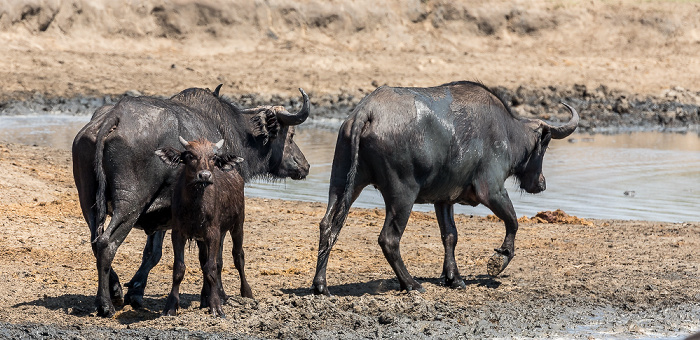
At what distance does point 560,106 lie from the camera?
28.9 metres

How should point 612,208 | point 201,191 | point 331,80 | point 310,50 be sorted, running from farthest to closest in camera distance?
point 310,50, point 331,80, point 612,208, point 201,191

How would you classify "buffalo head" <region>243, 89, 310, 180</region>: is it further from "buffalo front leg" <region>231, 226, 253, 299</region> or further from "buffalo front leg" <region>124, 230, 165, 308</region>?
"buffalo front leg" <region>231, 226, 253, 299</region>

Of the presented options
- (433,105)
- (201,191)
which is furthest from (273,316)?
(433,105)

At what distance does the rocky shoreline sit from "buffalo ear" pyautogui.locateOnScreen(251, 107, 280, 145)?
666 inches

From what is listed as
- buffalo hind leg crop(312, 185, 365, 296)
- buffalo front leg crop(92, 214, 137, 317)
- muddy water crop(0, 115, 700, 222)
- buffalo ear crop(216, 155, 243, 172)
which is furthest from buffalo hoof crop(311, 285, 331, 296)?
muddy water crop(0, 115, 700, 222)

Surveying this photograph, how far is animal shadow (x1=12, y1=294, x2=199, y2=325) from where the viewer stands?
723cm

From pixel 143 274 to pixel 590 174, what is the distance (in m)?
12.1

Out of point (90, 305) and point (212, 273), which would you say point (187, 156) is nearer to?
point (212, 273)

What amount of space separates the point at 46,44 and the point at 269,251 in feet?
74.6

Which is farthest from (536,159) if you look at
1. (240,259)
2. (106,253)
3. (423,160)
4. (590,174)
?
(590,174)

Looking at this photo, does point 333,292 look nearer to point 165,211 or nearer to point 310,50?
point 165,211

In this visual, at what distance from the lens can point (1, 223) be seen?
1045 cm

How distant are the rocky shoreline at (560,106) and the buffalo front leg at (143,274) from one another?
58.8ft

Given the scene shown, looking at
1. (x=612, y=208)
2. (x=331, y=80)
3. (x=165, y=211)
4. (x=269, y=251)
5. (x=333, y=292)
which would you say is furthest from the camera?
(x=331, y=80)
